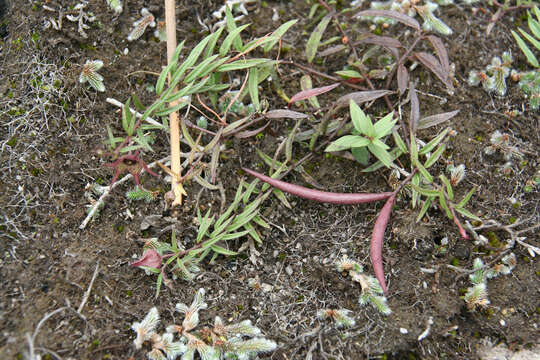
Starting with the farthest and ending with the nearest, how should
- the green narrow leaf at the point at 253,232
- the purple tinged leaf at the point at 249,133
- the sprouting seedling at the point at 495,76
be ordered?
the sprouting seedling at the point at 495,76 < the purple tinged leaf at the point at 249,133 < the green narrow leaf at the point at 253,232

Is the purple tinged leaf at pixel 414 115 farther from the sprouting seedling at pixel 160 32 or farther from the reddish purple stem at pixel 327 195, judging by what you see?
the sprouting seedling at pixel 160 32

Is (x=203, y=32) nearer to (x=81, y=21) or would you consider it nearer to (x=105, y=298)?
(x=81, y=21)

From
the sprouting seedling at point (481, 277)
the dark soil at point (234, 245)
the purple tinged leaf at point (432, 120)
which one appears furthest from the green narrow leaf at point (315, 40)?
the sprouting seedling at point (481, 277)

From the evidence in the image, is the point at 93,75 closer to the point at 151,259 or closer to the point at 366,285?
the point at 151,259

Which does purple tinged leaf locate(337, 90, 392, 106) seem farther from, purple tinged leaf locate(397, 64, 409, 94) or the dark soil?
the dark soil

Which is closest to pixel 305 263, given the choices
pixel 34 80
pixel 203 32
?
pixel 203 32

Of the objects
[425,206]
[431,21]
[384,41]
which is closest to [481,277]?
[425,206]
